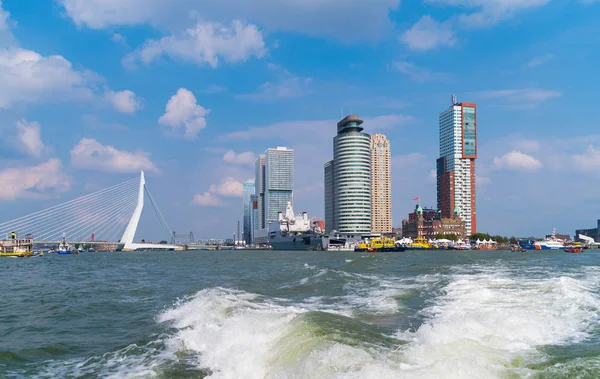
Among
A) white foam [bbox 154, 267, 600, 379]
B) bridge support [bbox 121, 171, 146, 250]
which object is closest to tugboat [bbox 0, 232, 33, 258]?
bridge support [bbox 121, 171, 146, 250]

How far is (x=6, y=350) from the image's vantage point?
1287 cm

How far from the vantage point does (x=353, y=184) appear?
582 ft

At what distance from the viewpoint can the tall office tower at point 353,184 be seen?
176875mm

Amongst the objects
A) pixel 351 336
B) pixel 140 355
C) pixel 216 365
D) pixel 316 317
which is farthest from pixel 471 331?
pixel 140 355

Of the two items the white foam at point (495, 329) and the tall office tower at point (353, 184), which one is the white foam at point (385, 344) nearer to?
the white foam at point (495, 329)

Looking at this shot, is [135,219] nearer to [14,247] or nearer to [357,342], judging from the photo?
[14,247]

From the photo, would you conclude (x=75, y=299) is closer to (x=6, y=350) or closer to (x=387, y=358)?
(x=6, y=350)

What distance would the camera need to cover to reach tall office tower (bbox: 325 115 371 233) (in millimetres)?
176875

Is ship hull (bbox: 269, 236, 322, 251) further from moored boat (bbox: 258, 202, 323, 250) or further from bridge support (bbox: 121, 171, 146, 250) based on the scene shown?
bridge support (bbox: 121, 171, 146, 250)

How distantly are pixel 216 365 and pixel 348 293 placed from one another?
45.9 feet

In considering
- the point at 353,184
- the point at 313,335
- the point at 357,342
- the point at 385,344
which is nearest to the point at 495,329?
the point at 385,344

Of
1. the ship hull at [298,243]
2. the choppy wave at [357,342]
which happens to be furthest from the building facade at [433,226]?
the choppy wave at [357,342]

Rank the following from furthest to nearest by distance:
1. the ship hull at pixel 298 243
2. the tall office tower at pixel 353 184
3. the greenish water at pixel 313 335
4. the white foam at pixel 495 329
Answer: the tall office tower at pixel 353 184
the ship hull at pixel 298 243
the greenish water at pixel 313 335
the white foam at pixel 495 329

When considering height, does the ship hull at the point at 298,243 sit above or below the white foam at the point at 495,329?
below
